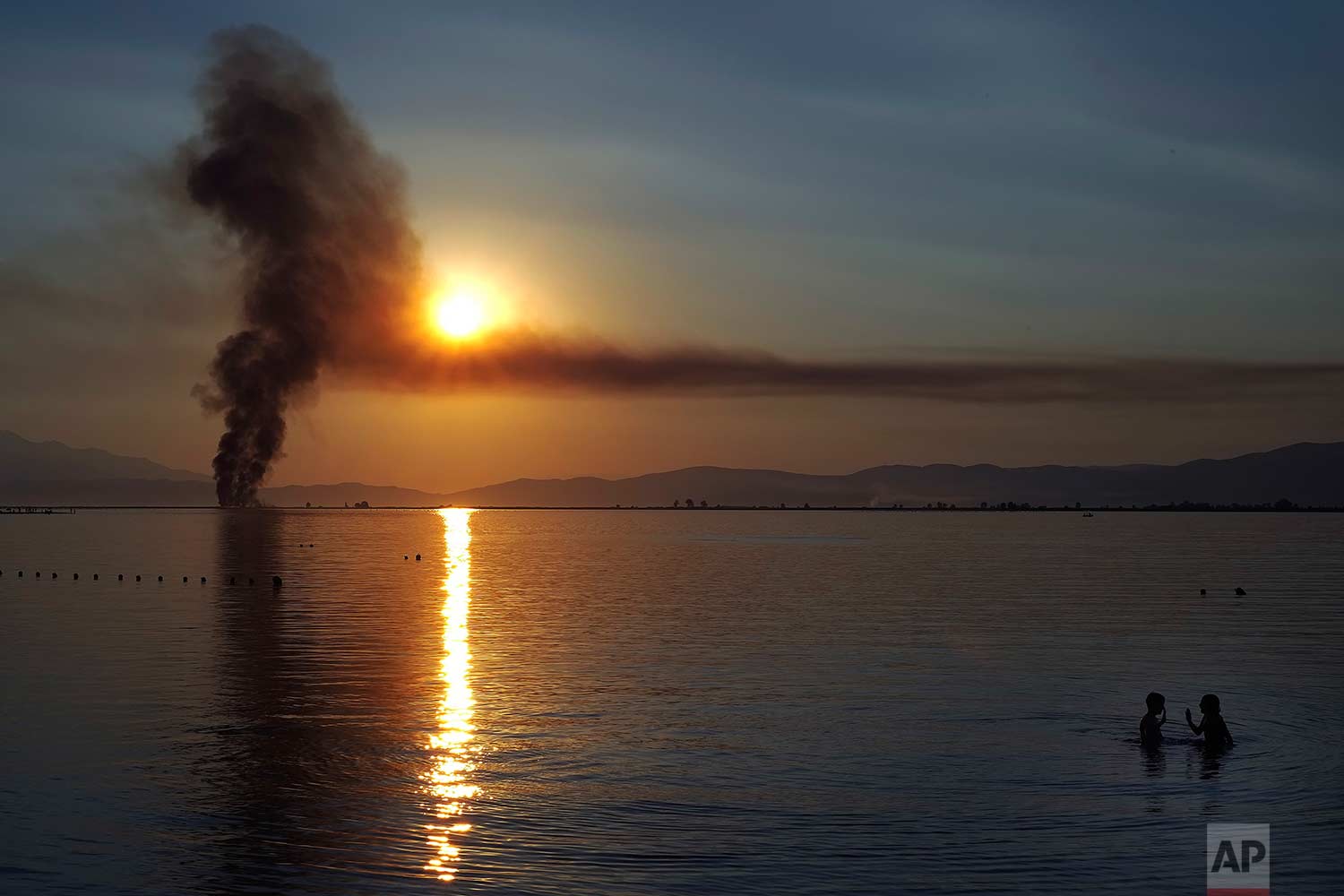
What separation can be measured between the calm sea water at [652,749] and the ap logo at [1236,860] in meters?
0.43

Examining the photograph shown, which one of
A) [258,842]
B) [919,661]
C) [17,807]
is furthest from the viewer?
[919,661]

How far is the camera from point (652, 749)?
2759cm

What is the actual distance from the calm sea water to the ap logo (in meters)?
0.43

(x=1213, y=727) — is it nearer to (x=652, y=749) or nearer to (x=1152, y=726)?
(x=1152, y=726)

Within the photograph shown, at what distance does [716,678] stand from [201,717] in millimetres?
15778

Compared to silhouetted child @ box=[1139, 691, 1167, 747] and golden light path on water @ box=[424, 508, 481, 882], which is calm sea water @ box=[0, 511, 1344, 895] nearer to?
golden light path on water @ box=[424, 508, 481, 882]

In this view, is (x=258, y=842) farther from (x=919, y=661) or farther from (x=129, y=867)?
(x=919, y=661)

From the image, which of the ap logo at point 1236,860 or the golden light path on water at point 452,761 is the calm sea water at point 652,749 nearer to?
the golden light path on water at point 452,761

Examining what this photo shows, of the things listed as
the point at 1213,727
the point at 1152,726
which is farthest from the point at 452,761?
the point at 1213,727

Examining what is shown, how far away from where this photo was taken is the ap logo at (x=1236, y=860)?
707 inches

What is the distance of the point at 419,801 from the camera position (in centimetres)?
2259

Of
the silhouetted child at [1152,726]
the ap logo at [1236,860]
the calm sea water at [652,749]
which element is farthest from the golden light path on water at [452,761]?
the silhouetted child at [1152,726]

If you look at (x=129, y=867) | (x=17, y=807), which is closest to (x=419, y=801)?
(x=129, y=867)

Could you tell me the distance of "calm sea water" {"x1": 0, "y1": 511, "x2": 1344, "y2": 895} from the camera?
62.3 feet
